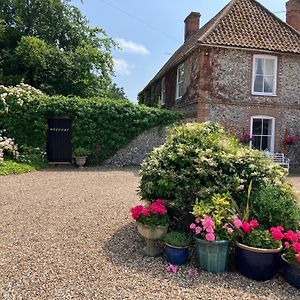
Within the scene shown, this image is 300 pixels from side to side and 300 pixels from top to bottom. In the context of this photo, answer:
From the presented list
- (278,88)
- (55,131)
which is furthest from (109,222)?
(278,88)

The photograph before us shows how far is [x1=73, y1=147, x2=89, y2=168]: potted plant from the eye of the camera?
12.6 m

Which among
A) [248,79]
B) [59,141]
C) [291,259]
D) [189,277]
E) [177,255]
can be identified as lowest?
[189,277]

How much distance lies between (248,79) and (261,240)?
1142 centimetres

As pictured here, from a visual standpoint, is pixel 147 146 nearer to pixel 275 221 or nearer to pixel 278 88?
pixel 278 88

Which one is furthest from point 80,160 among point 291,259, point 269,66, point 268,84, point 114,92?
point 114,92

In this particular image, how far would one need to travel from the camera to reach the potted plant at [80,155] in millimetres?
12555

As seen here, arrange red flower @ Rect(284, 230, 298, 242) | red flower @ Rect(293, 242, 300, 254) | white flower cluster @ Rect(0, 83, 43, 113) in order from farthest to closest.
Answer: white flower cluster @ Rect(0, 83, 43, 113)
red flower @ Rect(284, 230, 298, 242)
red flower @ Rect(293, 242, 300, 254)

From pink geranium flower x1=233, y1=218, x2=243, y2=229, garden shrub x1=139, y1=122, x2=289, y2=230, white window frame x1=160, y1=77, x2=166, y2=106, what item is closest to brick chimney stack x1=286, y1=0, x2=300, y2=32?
white window frame x1=160, y1=77, x2=166, y2=106

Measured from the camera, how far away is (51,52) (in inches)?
747

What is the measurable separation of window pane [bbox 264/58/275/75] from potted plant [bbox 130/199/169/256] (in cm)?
1193

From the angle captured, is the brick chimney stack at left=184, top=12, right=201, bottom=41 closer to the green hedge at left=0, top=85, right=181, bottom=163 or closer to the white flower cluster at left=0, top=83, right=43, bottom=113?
A: the green hedge at left=0, top=85, right=181, bottom=163

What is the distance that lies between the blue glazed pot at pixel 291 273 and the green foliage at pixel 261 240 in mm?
194

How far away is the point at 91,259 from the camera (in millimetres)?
3914

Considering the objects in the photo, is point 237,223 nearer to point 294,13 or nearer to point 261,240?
point 261,240
